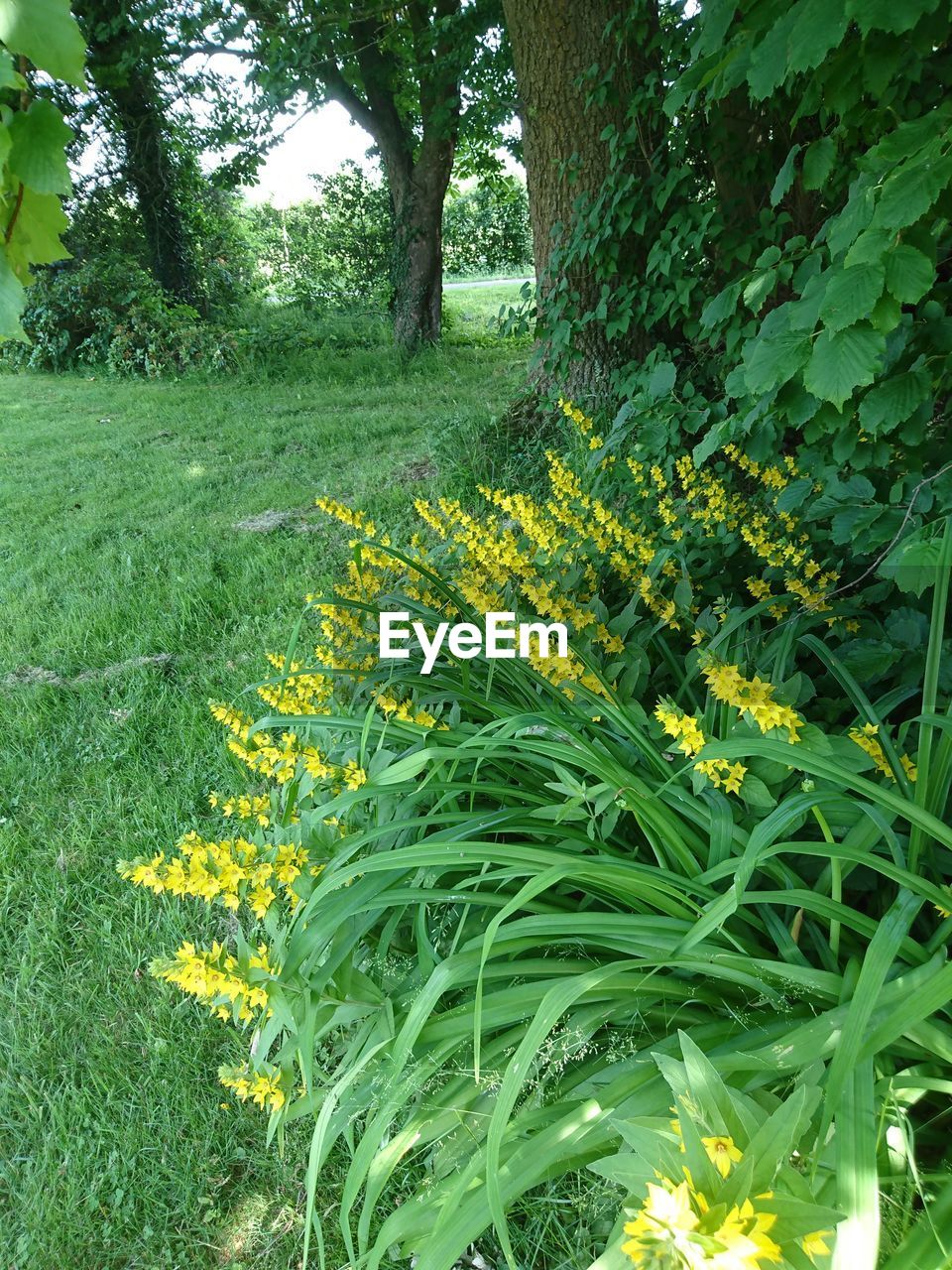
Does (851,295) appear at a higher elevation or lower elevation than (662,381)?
higher

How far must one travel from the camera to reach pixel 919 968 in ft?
3.42

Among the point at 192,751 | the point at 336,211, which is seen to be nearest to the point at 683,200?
the point at 192,751

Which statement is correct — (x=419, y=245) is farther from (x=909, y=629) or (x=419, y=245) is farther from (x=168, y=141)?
(x=909, y=629)

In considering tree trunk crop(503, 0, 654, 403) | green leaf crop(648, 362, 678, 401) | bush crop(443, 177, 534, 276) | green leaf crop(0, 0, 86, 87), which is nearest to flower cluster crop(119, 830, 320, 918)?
green leaf crop(0, 0, 86, 87)

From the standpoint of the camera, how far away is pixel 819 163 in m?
1.65

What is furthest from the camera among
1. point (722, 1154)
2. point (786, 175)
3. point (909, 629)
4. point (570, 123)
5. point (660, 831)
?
point (570, 123)

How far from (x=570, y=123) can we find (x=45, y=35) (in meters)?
3.51

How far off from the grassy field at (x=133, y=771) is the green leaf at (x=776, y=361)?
5.21 feet

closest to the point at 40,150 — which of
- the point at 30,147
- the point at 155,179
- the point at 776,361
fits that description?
the point at 30,147

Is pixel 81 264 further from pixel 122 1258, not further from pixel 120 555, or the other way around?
pixel 122 1258

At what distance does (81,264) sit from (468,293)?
25.6 feet

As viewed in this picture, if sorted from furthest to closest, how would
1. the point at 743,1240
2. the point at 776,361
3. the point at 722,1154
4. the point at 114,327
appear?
the point at 114,327
the point at 776,361
the point at 722,1154
the point at 743,1240

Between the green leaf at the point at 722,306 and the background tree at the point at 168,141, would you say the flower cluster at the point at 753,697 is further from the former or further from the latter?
the background tree at the point at 168,141

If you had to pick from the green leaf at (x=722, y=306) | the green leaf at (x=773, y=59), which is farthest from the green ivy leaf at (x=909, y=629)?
the green leaf at (x=773, y=59)
